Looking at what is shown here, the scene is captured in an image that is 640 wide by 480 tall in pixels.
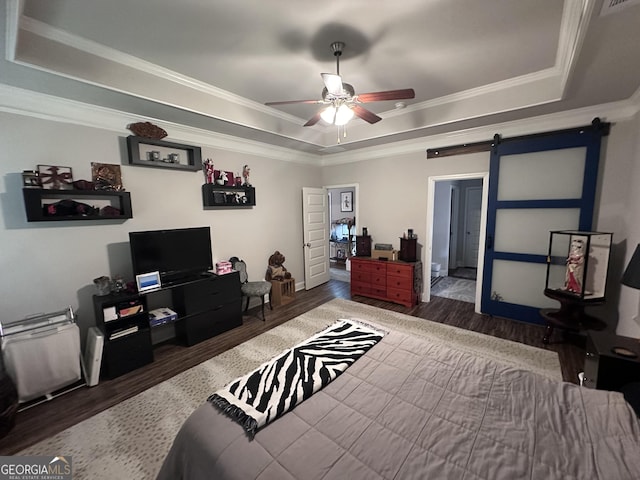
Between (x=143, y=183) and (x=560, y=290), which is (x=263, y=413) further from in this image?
(x=560, y=290)

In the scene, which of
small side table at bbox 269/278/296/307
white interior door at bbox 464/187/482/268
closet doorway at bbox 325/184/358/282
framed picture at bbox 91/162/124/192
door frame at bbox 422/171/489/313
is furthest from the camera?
closet doorway at bbox 325/184/358/282

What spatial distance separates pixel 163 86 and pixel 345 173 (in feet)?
11.0

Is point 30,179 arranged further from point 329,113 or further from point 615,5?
point 615,5

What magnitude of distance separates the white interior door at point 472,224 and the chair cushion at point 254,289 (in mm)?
5342

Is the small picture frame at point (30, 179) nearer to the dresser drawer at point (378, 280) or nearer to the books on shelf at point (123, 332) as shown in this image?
the books on shelf at point (123, 332)

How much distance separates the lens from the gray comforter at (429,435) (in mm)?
1027

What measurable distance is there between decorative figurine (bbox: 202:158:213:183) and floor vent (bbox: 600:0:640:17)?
3.85 metres

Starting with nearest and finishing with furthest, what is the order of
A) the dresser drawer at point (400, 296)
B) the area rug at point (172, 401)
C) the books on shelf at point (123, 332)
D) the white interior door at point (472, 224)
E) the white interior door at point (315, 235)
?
the area rug at point (172, 401) < the books on shelf at point (123, 332) < the dresser drawer at point (400, 296) < the white interior door at point (315, 235) < the white interior door at point (472, 224)

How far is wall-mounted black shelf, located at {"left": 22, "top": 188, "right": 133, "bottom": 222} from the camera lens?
7.44ft

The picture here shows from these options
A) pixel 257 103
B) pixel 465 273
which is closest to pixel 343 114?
pixel 257 103

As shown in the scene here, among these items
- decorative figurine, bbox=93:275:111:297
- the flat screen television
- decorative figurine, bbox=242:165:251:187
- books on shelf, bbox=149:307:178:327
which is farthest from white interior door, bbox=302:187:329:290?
decorative figurine, bbox=93:275:111:297

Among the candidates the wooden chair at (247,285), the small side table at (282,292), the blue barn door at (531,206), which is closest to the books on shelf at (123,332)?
the wooden chair at (247,285)

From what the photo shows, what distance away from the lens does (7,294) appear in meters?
2.32

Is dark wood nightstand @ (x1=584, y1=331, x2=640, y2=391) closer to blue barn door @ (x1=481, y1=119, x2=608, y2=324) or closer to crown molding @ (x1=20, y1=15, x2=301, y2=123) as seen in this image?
blue barn door @ (x1=481, y1=119, x2=608, y2=324)
